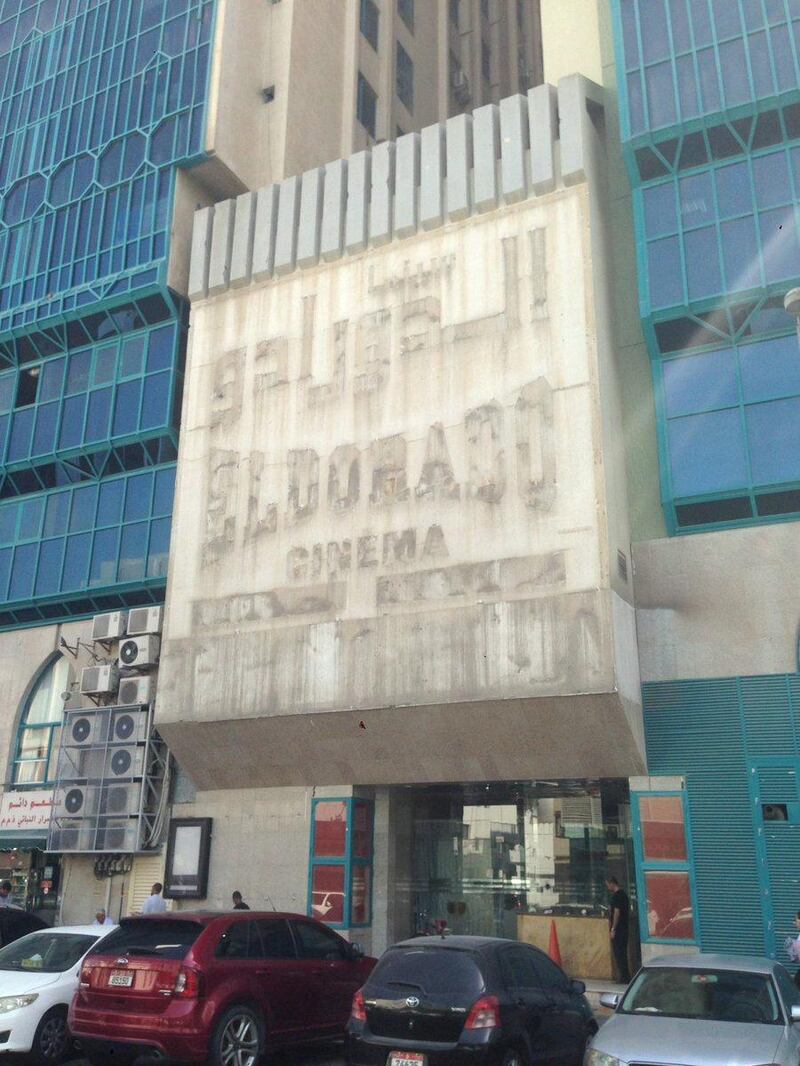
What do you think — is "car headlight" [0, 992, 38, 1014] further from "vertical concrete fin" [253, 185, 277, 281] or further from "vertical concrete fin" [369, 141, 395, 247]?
"vertical concrete fin" [253, 185, 277, 281]

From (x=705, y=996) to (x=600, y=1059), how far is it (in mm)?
1366

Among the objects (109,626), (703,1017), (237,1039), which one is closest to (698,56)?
(109,626)

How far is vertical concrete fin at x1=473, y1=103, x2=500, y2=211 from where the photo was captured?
69.5 feet

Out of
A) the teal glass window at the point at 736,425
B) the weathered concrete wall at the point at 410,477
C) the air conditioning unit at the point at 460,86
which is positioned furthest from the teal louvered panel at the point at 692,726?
the air conditioning unit at the point at 460,86

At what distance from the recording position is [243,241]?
79.6 feet

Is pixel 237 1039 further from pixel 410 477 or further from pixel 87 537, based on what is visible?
pixel 87 537

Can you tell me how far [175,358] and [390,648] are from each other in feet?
35.4

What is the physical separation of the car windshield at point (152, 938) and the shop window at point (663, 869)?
376 inches

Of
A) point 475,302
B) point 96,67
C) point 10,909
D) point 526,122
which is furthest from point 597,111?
point 10,909

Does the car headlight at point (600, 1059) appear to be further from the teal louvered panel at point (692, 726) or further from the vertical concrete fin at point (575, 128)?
the vertical concrete fin at point (575, 128)

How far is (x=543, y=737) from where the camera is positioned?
58.9 feet

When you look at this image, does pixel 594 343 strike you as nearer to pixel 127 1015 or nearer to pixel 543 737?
pixel 543 737

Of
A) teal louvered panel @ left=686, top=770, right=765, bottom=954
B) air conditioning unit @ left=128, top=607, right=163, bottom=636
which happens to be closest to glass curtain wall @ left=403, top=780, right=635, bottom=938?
teal louvered panel @ left=686, top=770, right=765, bottom=954

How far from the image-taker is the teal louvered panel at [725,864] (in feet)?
54.3
